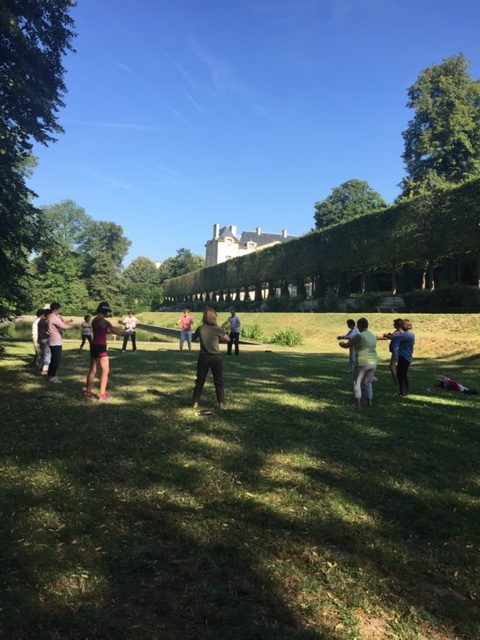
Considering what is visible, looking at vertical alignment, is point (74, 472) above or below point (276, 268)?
below

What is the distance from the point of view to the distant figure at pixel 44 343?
11484 mm

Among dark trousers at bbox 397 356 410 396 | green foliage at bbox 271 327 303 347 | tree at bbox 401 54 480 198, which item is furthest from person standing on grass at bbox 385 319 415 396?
tree at bbox 401 54 480 198

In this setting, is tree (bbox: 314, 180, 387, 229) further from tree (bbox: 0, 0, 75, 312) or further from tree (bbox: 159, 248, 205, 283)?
tree (bbox: 0, 0, 75, 312)

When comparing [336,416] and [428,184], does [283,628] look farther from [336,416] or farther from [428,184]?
[428,184]

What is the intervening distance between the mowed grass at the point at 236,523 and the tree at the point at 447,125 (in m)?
40.4

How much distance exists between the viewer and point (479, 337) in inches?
861

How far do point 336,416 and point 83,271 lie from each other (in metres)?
85.7

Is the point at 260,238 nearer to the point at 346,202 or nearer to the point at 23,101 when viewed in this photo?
the point at 346,202

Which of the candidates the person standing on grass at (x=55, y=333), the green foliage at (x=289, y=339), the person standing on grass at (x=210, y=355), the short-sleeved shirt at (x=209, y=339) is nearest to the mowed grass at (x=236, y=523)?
the person standing on grass at (x=210, y=355)

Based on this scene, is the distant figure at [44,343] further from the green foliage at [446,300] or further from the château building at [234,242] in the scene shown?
the château building at [234,242]

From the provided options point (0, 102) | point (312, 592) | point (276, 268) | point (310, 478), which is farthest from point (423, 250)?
point (312, 592)

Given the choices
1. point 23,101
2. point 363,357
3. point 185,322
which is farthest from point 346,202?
point 363,357

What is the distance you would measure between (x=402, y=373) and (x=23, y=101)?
1338 centimetres

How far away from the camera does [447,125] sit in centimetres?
4312
